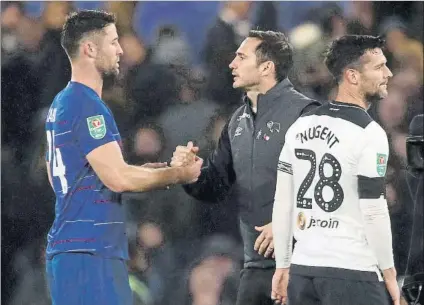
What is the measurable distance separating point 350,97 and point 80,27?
94cm

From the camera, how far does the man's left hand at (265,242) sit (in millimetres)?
2893

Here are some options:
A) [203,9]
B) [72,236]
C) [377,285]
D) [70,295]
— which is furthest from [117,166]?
[203,9]

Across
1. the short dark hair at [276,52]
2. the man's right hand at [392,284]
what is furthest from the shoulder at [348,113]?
the short dark hair at [276,52]

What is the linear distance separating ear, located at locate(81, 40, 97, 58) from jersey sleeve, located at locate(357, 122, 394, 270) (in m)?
0.96

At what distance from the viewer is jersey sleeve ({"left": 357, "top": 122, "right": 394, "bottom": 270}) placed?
8.05 ft

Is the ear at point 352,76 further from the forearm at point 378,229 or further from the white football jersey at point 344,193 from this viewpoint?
the forearm at point 378,229

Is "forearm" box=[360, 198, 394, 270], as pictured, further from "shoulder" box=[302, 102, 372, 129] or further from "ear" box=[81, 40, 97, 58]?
"ear" box=[81, 40, 97, 58]

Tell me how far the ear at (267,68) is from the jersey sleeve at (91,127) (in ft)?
2.19

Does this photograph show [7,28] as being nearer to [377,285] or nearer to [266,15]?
[266,15]

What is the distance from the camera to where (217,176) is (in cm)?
315

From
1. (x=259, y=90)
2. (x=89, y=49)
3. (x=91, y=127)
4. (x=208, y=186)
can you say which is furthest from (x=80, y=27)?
(x=208, y=186)

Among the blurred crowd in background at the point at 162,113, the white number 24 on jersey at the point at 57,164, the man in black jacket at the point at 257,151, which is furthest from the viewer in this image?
the blurred crowd in background at the point at 162,113

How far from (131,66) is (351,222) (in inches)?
56.4

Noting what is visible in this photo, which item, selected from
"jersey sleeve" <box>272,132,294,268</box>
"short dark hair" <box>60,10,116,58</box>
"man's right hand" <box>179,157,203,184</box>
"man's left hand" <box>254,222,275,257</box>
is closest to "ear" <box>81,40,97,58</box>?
"short dark hair" <box>60,10,116,58</box>
